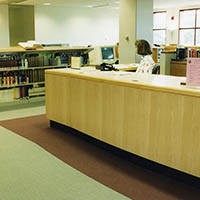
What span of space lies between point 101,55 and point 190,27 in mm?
11784

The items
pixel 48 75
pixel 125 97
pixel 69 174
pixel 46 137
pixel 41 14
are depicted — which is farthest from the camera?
pixel 41 14

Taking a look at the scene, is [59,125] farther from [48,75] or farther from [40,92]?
[40,92]

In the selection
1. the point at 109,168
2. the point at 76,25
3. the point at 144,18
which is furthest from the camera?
the point at 76,25

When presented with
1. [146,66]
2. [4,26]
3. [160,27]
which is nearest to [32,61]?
[146,66]

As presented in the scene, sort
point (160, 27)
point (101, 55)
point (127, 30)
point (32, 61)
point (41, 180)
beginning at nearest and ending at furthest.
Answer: point (41, 180) < point (101, 55) < point (32, 61) < point (127, 30) < point (160, 27)

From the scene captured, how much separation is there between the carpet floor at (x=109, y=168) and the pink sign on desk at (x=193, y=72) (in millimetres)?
980

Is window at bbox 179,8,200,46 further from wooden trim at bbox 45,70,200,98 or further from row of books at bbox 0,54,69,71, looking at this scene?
wooden trim at bbox 45,70,200,98

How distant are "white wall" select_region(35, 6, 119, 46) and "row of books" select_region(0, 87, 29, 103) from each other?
845 centimetres

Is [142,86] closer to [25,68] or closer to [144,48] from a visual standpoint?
[144,48]

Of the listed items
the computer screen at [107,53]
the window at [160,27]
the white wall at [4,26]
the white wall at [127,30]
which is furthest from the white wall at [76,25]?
the computer screen at [107,53]

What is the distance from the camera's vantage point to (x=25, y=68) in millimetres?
6676

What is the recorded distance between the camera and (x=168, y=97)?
305cm

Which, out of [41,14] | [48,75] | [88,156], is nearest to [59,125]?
[48,75]

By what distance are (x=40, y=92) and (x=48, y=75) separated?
89.0 inches
